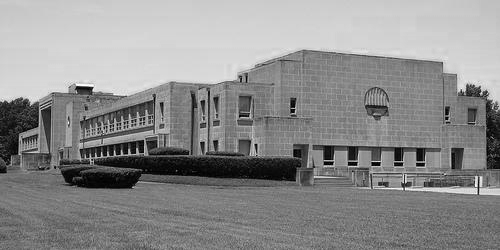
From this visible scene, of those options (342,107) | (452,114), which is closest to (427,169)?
(452,114)

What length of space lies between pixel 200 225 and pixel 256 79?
41817 mm

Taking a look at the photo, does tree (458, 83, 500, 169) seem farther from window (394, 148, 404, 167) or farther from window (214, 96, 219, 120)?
window (214, 96, 219, 120)

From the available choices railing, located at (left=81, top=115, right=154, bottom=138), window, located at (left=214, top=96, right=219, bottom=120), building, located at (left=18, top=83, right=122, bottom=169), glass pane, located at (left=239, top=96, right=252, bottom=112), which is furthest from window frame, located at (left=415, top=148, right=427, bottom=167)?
building, located at (left=18, top=83, right=122, bottom=169)

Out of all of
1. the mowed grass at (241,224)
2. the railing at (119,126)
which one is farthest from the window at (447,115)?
the mowed grass at (241,224)

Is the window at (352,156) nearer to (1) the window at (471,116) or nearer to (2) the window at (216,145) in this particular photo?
(2) the window at (216,145)

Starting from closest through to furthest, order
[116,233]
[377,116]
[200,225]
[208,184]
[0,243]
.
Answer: [0,243] → [116,233] → [200,225] → [208,184] → [377,116]

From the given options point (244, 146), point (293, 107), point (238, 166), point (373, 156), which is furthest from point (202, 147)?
point (238, 166)

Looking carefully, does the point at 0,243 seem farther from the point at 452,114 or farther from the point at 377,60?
the point at 452,114

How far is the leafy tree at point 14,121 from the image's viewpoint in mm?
142375

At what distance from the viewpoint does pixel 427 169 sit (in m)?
60.9

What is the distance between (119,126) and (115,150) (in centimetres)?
301

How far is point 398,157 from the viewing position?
60375mm

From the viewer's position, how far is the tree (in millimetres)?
90000

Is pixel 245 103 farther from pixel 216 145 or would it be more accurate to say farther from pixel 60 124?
pixel 60 124
